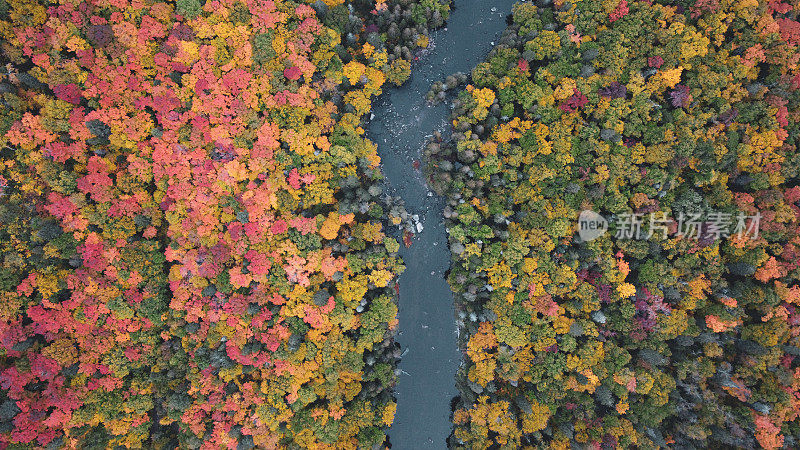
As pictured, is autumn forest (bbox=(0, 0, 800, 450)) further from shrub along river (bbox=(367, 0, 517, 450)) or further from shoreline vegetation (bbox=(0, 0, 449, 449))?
shrub along river (bbox=(367, 0, 517, 450))

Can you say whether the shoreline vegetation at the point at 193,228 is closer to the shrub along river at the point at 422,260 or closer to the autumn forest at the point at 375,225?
the autumn forest at the point at 375,225

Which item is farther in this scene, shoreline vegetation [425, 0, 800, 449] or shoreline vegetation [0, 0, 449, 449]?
shoreline vegetation [425, 0, 800, 449]

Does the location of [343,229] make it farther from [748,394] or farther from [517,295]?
[748,394]

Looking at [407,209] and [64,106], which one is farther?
[407,209]

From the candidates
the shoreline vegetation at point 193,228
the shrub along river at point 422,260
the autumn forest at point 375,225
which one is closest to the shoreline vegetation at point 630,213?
the autumn forest at point 375,225

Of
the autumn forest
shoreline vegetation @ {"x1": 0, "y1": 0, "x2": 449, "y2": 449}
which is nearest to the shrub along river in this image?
the autumn forest

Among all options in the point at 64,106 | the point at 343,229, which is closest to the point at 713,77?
the point at 343,229

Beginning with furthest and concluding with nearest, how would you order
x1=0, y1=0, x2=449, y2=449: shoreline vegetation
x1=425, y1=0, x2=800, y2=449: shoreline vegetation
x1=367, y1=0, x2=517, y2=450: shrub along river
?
x1=367, y1=0, x2=517, y2=450: shrub along river < x1=425, y1=0, x2=800, y2=449: shoreline vegetation < x1=0, y1=0, x2=449, y2=449: shoreline vegetation

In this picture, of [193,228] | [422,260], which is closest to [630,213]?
[422,260]

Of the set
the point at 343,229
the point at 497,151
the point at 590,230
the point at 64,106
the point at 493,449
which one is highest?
the point at 64,106
